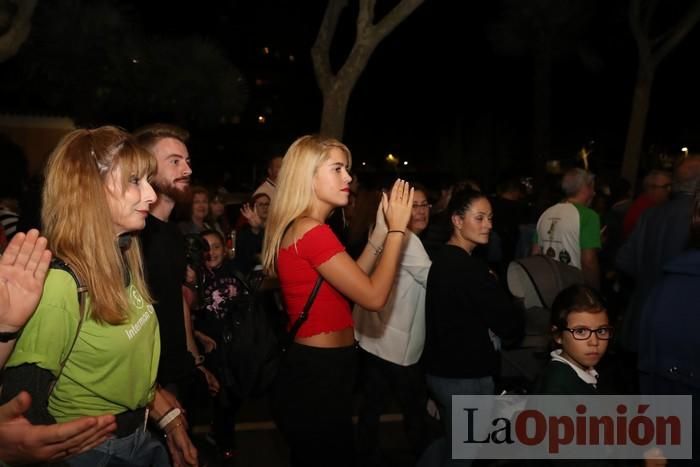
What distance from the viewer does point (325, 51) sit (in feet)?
32.8

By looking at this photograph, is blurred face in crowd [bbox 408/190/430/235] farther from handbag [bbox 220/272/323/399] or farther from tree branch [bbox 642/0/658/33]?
tree branch [bbox 642/0/658/33]

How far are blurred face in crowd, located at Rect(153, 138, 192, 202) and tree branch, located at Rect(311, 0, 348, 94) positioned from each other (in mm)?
6114

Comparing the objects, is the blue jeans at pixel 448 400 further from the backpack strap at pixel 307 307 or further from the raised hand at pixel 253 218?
the raised hand at pixel 253 218

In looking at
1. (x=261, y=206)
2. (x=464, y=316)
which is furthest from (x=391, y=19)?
(x=464, y=316)

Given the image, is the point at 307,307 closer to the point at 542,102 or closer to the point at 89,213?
the point at 89,213

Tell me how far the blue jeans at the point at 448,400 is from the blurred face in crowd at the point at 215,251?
211 centimetres

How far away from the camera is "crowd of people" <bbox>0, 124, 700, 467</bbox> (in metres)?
2.24

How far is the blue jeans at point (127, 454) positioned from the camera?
Result: 2.50m

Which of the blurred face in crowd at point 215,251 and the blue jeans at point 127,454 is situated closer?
Answer: the blue jeans at point 127,454

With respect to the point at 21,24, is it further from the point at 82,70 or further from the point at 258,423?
the point at 82,70

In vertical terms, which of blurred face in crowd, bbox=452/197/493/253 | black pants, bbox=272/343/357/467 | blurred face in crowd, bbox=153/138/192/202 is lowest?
black pants, bbox=272/343/357/467

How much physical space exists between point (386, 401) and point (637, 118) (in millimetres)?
14338

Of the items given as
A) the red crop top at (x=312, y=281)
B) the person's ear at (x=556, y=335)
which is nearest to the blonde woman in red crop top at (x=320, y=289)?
the red crop top at (x=312, y=281)

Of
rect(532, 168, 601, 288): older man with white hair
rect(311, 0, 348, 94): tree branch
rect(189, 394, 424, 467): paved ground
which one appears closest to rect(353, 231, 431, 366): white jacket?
rect(189, 394, 424, 467): paved ground
